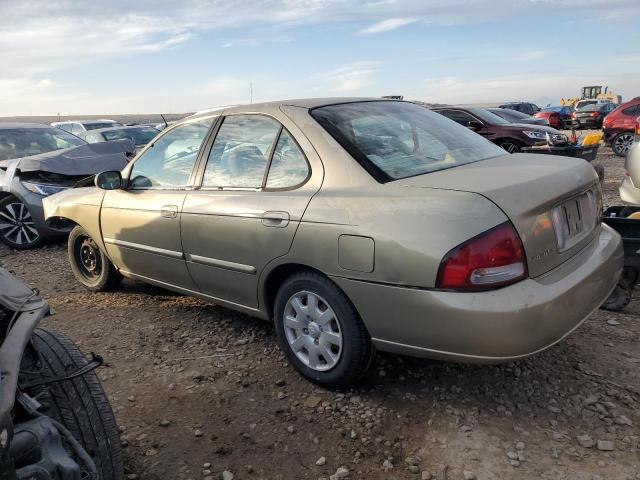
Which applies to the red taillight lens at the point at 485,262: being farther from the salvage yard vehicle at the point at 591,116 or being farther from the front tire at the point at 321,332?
the salvage yard vehicle at the point at 591,116

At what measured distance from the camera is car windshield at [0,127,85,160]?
7363mm

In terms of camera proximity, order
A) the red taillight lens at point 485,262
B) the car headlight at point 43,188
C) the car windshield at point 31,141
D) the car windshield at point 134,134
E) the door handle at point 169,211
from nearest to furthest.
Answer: the red taillight lens at point 485,262
the door handle at point 169,211
the car headlight at point 43,188
the car windshield at point 31,141
the car windshield at point 134,134

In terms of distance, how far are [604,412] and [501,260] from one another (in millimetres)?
1062

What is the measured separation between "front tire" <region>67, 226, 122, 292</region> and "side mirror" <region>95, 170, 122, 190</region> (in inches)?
32.1

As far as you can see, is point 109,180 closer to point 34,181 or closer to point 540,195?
point 540,195

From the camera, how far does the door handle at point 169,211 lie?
11.8 feet

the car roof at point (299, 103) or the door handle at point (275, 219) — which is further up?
the car roof at point (299, 103)

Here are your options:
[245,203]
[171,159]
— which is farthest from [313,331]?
[171,159]

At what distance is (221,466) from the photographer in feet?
8.18

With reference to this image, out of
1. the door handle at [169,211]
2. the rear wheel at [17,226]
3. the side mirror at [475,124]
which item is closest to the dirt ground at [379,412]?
the door handle at [169,211]

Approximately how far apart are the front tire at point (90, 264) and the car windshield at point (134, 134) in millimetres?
8575

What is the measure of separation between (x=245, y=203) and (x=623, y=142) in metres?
13.4

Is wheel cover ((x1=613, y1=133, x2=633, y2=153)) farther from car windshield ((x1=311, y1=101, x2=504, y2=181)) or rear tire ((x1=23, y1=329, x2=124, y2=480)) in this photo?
rear tire ((x1=23, y1=329, x2=124, y2=480))

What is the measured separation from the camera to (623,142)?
44.6 ft
